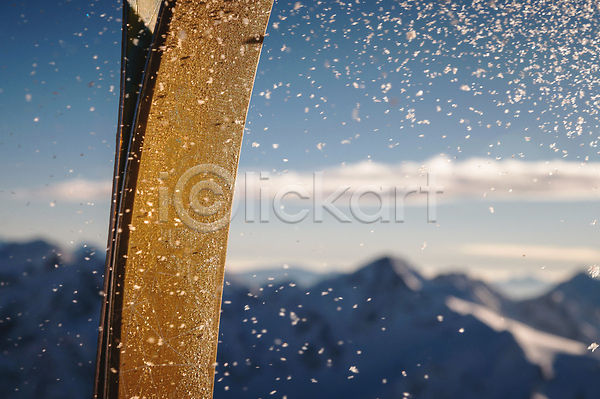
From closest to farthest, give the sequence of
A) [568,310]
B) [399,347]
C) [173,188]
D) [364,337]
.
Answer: [173,188]
[364,337]
[399,347]
[568,310]

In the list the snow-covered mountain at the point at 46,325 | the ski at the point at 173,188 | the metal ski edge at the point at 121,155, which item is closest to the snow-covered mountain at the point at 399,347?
the snow-covered mountain at the point at 46,325

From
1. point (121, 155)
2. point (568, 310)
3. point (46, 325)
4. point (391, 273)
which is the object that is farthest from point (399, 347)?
point (121, 155)

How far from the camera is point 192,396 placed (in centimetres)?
154

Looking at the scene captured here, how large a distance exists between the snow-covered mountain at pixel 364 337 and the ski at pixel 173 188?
2000 inches

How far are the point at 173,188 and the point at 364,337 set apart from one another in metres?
69.9

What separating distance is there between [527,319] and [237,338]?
5951cm

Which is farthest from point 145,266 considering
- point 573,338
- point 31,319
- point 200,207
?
point 573,338

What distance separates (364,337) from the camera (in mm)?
65000

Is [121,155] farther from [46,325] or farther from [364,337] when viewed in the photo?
[46,325]

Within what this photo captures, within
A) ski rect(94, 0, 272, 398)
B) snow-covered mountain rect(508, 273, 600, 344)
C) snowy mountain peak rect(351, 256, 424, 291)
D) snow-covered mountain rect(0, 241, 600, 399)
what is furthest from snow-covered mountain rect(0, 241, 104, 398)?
snow-covered mountain rect(508, 273, 600, 344)

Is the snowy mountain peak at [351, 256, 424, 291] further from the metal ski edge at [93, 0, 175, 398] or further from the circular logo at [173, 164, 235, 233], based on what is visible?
the metal ski edge at [93, 0, 175, 398]

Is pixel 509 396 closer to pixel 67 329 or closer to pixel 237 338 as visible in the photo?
pixel 237 338

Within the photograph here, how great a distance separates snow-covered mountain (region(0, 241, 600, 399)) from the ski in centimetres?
5080

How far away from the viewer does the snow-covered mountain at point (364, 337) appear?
52.7 meters
